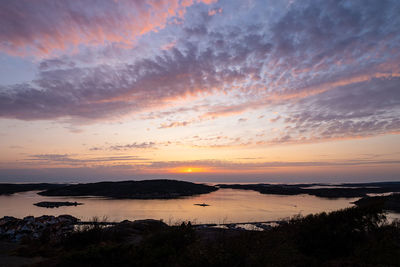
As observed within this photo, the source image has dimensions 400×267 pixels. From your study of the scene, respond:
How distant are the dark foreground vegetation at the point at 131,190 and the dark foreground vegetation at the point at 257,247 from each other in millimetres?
88473

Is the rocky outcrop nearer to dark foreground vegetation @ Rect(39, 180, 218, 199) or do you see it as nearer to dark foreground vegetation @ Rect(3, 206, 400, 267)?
dark foreground vegetation @ Rect(3, 206, 400, 267)

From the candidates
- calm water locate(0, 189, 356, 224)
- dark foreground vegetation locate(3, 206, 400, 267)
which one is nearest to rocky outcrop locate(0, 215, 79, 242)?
dark foreground vegetation locate(3, 206, 400, 267)

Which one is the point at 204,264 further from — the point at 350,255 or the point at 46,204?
the point at 46,204

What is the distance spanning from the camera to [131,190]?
10581 cm

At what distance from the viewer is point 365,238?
9.57 metres

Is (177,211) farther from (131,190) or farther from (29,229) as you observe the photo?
(131,190)

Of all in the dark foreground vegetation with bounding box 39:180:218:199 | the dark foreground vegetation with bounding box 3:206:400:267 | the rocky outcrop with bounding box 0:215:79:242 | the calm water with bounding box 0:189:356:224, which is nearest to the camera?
the dark foreground vegetation with bounding box 3:206:400:267

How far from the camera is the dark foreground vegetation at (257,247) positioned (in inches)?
293

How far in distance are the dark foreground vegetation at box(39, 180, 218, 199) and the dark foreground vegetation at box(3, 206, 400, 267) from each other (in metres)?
88.5

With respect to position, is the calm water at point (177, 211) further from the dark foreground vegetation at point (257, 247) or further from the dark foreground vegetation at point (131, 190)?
the dark foreground vegetation at point (131, 190)

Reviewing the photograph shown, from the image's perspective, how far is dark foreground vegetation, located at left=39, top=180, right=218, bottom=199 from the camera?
329 ft

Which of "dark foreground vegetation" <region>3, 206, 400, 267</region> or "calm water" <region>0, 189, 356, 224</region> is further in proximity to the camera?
"calm water" <region>0, 189, 356, 224</region>

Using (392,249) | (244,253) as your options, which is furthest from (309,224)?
(244,253)

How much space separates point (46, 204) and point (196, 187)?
73.7 meters
